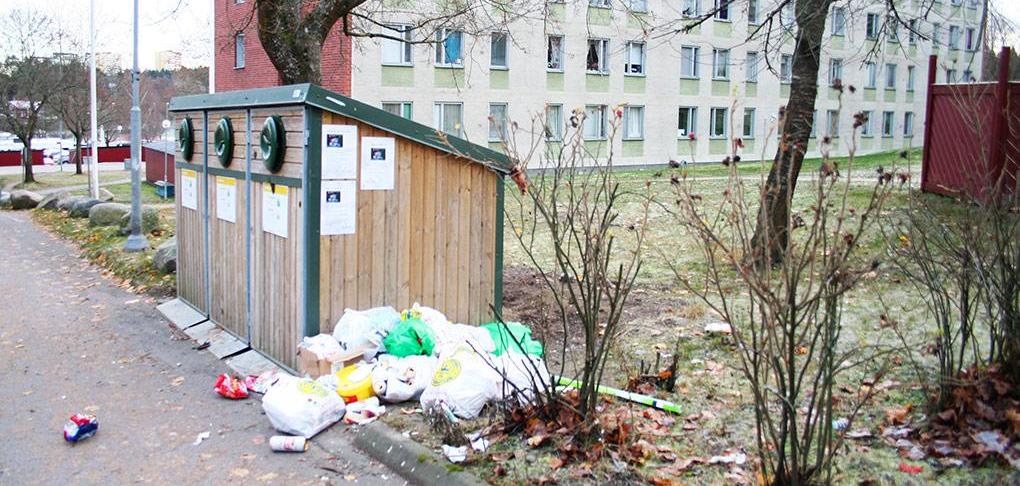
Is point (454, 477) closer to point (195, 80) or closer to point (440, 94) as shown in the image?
point (440, 94)

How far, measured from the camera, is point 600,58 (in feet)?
125

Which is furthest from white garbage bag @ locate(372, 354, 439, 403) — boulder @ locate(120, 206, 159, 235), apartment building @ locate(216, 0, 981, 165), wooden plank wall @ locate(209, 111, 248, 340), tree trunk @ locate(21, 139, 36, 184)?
tree trunk @ locate(21, 139, 36, 184)

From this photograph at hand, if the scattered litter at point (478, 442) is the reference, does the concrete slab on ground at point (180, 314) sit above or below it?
below

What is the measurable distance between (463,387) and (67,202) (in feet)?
63.3

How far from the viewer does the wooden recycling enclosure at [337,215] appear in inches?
277

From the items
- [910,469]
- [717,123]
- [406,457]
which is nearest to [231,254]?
[406,457]

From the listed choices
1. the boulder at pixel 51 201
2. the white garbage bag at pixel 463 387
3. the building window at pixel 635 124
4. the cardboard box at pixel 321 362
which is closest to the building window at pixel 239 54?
the boulder at pixel 51 201

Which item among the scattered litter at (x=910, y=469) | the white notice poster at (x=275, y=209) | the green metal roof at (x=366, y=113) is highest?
the green metal roof at (x=366, y=113)

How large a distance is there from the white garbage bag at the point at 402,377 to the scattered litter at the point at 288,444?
2.27 feet

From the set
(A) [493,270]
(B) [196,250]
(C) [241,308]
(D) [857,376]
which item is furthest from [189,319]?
(D) [857,376]

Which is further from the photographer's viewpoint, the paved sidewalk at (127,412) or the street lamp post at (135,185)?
the street lamp post at (135,185)

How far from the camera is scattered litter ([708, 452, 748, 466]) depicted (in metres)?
4.96

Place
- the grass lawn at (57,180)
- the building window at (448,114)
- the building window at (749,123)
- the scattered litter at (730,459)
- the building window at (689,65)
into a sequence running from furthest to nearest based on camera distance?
the building window at (749,123)
the building window at (689,65)
the building window at (448,114)
the grass lawn at (57,180)
the scattered litter at (730,459)

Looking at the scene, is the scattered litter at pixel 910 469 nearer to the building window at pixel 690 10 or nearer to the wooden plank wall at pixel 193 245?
the building window at pixel 690 10
